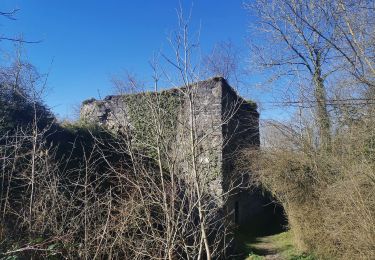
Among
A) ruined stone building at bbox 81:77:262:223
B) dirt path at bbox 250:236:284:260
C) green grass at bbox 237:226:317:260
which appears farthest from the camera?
ruined stone building at bbox 81:77:262:223

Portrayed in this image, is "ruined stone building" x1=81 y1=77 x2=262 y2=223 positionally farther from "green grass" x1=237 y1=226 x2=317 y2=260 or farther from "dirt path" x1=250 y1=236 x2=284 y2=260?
"dirt path" x1=250 y1=236 x2=284 y2=260

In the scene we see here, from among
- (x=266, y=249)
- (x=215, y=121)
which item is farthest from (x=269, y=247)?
(x=215, y=121)

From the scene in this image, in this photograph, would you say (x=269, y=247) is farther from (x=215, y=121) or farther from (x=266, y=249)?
(x=215, y=121)

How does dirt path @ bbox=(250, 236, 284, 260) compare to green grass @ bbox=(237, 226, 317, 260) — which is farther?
dirt path @ bbox=(250, 236, 284, 260)

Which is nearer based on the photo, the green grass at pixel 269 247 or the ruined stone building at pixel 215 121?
the green grass at pixel 269 247

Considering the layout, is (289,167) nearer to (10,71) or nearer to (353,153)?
(353,153)

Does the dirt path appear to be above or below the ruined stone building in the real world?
below

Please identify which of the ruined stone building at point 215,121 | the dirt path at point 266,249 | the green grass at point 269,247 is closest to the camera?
the green grass at point 269,247

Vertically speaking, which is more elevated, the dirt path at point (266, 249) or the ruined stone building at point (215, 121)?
the ruined stone building at point (215, 121)

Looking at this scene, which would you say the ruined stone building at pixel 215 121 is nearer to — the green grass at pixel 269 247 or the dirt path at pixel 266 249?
the green grass at pixel 269 247

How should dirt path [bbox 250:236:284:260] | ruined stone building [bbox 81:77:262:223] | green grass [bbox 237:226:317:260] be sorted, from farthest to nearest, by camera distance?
ruined stone building [bbox 81:77:262:223], dirt path [bbox 250:236:284:260], green grass [bbox 237:226:317:260]

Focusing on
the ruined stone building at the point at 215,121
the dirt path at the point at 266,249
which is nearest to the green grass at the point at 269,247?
the dirt path at the point at 266,249

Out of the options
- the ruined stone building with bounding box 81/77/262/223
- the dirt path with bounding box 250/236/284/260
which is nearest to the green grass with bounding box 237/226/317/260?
the dirt path with bounding box 250/236/284/260

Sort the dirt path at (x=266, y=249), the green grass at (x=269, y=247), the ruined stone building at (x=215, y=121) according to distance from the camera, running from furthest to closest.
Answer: the ruined stone building at (x=215, y=121), the dirt path at (x=266, y=249), the green grass at (x=269, y=247)
